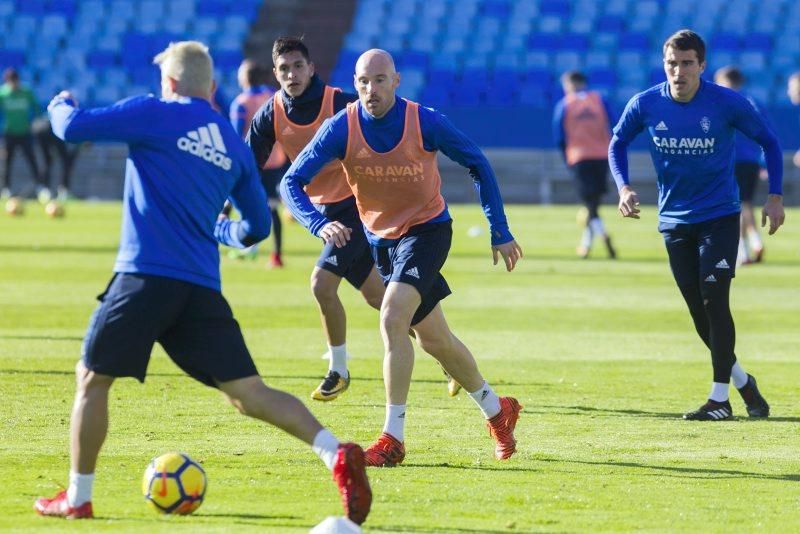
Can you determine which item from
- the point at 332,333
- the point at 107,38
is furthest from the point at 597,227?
the point at 107,38

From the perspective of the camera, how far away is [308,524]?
6629mm

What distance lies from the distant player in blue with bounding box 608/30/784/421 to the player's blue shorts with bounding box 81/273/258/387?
401cm

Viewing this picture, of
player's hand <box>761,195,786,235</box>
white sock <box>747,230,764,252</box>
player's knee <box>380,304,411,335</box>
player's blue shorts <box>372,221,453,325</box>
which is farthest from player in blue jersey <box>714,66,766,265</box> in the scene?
player's knee <box>380,304,411,335</box>

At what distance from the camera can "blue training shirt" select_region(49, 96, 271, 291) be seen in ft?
21.5

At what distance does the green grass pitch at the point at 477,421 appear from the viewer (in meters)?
6.99

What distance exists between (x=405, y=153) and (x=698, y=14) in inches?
1376

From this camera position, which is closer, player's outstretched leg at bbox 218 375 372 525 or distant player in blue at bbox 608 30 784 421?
player's outstretched leg at bbox 218 375 372 525

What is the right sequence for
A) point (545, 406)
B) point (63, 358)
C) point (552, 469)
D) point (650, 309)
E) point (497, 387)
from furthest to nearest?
point (650, 309)
point (63, 358)
point (497, 387)
point (545, 406)
point (552, 469)

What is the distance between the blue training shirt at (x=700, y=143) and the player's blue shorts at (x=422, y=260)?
2031 millimetres

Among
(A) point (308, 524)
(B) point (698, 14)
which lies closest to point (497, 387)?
(A) point (308, 524)

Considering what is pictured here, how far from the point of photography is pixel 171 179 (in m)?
6.60

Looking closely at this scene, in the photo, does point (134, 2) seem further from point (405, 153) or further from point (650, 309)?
point (405, 153)

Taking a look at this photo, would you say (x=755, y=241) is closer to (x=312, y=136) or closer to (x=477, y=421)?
(x=312, y=136)

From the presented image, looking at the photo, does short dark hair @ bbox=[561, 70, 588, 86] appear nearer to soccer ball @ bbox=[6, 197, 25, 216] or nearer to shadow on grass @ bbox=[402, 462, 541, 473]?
soccer ball @ bbox=[6, 197, 25, 216]
